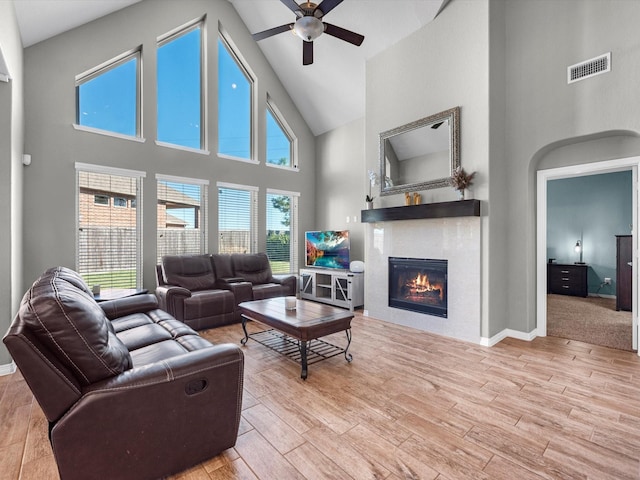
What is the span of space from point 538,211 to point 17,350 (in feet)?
15.9

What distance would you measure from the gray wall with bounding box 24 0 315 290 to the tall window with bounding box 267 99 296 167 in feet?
0.96

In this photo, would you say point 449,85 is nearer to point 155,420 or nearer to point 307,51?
point 307,51

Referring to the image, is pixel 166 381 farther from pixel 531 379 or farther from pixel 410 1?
pixel 410 1

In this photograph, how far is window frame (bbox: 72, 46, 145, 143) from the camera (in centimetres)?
449

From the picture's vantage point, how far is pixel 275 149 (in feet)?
21.9

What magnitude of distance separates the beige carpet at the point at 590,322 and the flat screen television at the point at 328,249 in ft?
10.6

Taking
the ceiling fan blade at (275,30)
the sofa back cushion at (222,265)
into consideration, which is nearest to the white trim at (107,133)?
the sofa back cushion at (222,265)

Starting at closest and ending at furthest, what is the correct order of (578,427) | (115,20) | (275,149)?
(578,427) → (115,20) → (275,149)

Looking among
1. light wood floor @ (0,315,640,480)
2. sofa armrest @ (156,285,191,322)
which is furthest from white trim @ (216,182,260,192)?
light wood floor @ (0,315,640,480)

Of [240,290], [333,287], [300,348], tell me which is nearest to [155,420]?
[300,348]

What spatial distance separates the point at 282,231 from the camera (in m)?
6.71

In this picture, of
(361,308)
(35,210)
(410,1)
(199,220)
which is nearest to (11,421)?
(35,210)

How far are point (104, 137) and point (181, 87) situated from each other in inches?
64.4

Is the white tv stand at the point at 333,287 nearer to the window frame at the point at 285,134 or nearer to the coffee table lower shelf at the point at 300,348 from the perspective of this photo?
the coffee table lower shelf at the point at 300,348
